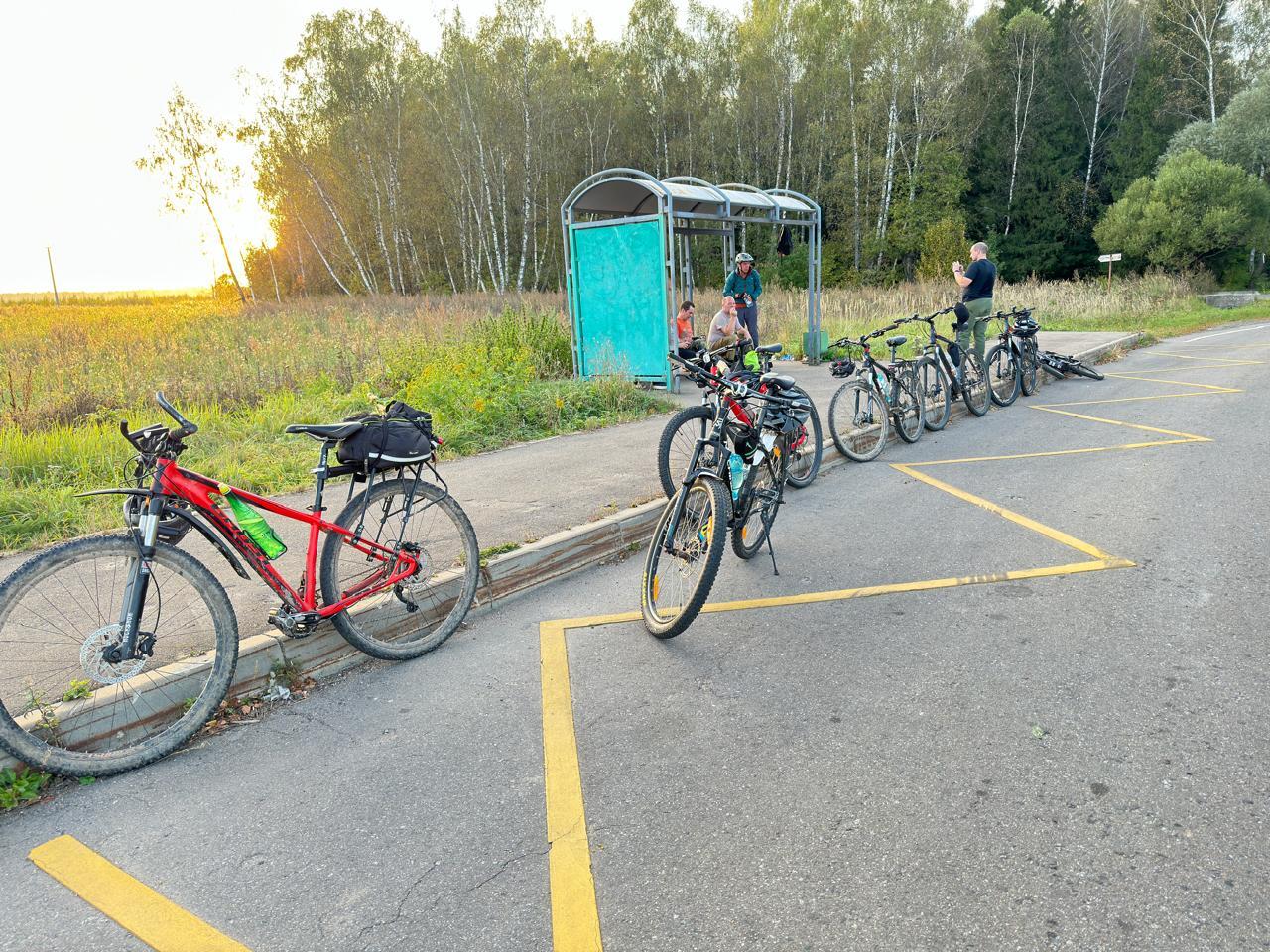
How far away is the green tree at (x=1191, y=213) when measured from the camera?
122ft

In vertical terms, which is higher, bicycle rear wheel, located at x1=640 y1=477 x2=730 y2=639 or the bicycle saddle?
the bicycle saddle

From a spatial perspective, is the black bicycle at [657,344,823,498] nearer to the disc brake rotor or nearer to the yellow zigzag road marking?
the yellow zigzag road marking

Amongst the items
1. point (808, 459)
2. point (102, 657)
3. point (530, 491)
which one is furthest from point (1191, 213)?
point (102, 657)

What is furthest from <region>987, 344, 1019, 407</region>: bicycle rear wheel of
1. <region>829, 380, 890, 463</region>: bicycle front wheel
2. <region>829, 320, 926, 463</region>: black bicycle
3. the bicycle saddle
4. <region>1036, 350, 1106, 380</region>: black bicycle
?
the bicycle saddle

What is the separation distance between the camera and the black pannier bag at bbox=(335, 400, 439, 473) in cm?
366

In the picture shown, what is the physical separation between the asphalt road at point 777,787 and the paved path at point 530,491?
96 cm

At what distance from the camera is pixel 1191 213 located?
3750cm

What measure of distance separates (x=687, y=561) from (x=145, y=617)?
7.67 feet

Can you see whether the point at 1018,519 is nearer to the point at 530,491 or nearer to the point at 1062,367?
the point at 530,491

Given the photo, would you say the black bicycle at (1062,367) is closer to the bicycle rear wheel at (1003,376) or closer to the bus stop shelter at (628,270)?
the bicycle rear wheel at (1003,376)

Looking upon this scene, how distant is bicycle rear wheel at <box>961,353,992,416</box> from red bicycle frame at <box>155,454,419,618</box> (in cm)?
850

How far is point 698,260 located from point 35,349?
35515 millimetres

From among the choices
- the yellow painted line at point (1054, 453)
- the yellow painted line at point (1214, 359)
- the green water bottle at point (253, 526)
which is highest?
the green water bottle at point (253, 526)

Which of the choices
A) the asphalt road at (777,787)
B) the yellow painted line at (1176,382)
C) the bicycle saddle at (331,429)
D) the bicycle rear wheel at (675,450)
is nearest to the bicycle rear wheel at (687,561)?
the asphalt road at (777,787)
